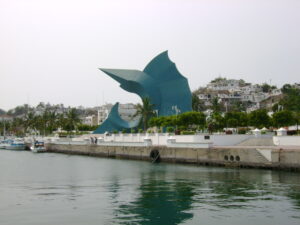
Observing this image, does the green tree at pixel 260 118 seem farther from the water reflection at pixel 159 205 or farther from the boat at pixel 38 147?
the boat at pixel 38 147

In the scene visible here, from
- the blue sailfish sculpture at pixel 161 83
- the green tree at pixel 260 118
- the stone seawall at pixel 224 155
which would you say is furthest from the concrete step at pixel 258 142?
the blue sailfish sculpture at pixel 161 83

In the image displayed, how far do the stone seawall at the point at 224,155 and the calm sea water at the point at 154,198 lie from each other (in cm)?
129

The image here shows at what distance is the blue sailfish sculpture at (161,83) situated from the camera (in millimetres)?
74000

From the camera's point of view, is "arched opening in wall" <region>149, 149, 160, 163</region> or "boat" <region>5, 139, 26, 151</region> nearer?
"arched opening in wall" <region>149, 149, 160, 163</region>

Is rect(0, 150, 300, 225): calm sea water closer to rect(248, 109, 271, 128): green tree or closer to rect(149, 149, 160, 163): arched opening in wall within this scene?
rect(149, 149, 160, 163): arched opening in wall

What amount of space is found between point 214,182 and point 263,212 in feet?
28.6

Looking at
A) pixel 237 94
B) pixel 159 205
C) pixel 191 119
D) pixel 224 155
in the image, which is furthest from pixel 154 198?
pixel 237 94

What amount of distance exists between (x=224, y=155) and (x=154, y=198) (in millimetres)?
16227

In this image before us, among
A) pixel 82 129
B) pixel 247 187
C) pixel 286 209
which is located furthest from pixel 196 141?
pixel 82 129

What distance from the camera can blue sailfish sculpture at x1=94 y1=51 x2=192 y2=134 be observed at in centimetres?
7400

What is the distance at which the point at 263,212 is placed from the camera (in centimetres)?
1800

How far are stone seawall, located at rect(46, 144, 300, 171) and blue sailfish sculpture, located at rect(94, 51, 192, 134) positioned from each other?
21213mm

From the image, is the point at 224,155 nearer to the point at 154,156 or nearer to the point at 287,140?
the point at 287,140

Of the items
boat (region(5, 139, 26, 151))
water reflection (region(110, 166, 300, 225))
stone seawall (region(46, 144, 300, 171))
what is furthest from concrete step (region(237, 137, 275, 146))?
boat (region(5, 139, 26, 151))
